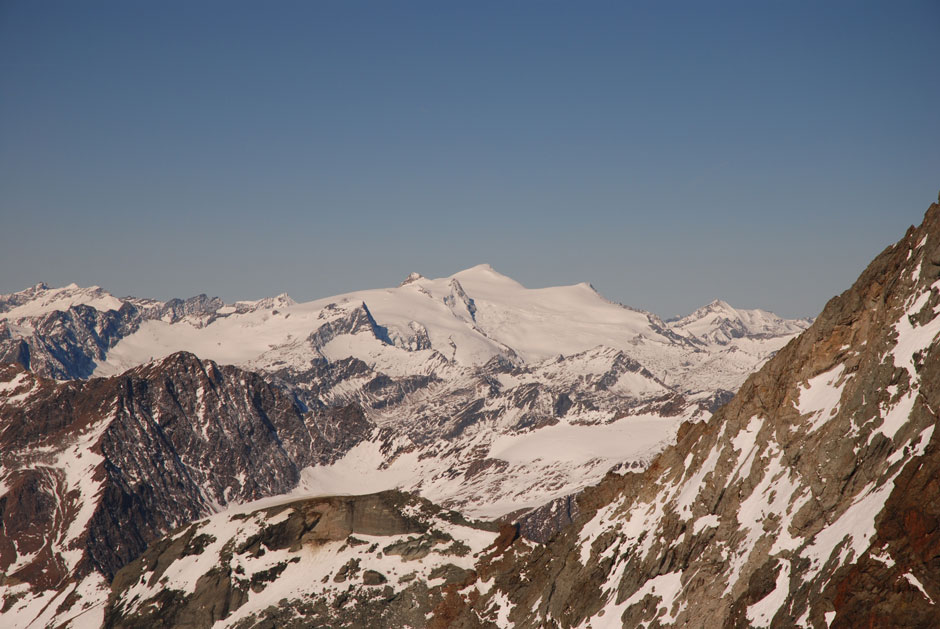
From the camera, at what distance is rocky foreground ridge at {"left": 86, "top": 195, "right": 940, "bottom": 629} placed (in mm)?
64688

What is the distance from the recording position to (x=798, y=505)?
8175cm

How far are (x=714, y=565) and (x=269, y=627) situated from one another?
97597 millimetres

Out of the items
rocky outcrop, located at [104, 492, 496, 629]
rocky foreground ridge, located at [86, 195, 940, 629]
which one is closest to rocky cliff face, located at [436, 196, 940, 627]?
rocky foreground ridge, located at [86, 195, 940, 629]

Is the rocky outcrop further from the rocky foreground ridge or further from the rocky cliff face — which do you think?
the rocky cliff face

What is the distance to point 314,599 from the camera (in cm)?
16462

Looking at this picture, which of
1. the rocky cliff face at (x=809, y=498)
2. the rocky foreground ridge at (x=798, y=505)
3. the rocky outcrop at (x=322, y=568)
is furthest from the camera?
the rocky outcrop at (x=322, y=568)

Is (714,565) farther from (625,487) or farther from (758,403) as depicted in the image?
(625,487)

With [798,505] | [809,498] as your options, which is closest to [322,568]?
[798,505]

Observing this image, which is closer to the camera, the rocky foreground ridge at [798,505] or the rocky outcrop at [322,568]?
the rocky foreground ridge at [798,505]

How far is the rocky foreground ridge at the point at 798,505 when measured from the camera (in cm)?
6469

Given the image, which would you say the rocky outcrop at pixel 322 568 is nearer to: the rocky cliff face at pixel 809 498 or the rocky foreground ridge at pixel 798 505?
the rocky foreground ridge at pixel 798 505

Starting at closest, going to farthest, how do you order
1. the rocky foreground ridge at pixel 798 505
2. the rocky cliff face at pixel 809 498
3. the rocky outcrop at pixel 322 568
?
the rocky cliff face at pixel 809 498
the rocky foreground ridge at pixel 798 505
the rocky outcrop at pixel 322 568

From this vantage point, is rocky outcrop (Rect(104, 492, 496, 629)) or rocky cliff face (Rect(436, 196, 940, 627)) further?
rocky outcrop (Rect(104, 492, 496, 629))

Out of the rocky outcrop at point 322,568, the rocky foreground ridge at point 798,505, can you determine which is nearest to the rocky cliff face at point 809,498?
the rocky foreground ridge at point 798,505
